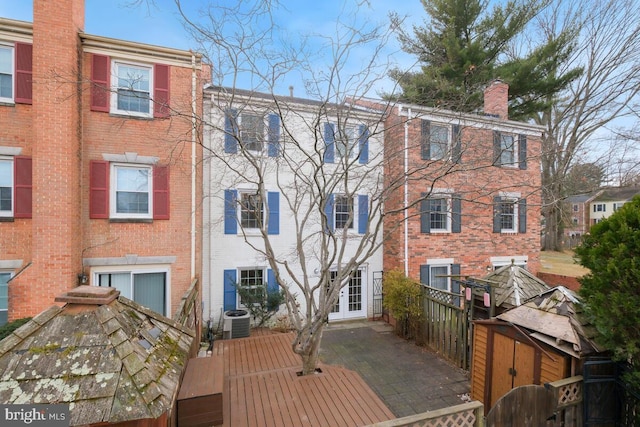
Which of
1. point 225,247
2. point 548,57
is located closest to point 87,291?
point 225,247

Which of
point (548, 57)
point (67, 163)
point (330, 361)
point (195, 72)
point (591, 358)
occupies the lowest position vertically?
point (330, 361)

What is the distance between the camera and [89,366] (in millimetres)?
2184

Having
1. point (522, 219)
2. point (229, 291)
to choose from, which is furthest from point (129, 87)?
point (522, 219)

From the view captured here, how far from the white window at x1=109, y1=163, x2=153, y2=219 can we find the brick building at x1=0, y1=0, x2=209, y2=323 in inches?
1.0

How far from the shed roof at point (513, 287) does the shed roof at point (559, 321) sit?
1844 mm

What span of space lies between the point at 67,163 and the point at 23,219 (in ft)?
5.79

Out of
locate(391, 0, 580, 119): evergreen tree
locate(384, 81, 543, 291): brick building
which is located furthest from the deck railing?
locate(391, 0, 580, 119): evergreen tree

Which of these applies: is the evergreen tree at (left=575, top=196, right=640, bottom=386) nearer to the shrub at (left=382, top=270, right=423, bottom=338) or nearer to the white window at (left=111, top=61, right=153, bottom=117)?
the shrub at (left=382, top=270, right=423, bottom=338)

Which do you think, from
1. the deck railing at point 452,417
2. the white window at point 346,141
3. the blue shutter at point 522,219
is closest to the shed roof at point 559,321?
the deck railing at point 452,417

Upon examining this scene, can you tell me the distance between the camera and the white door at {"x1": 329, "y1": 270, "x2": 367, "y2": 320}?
1089 cm

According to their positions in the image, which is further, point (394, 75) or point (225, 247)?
point (225, 247)

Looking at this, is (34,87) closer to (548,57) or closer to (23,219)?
(23,219)

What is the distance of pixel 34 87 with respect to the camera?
6.73 metres

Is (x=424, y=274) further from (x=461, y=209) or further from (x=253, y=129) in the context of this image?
(x=253, y=129)
